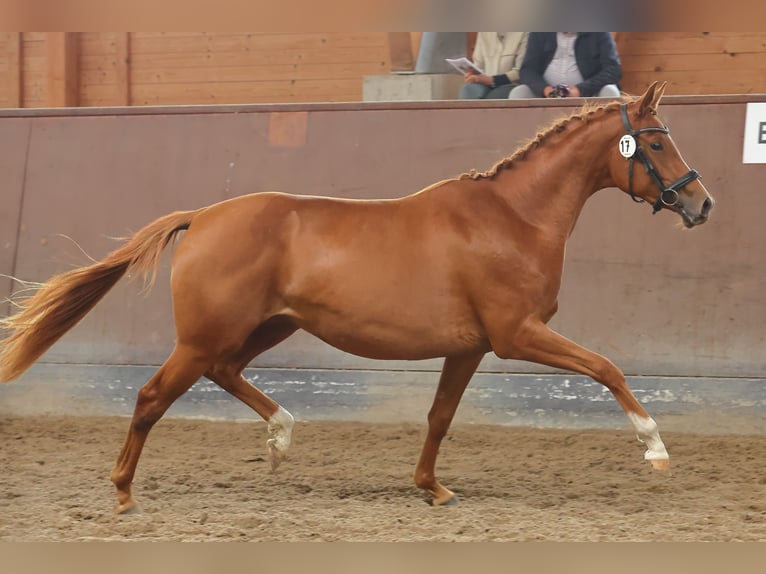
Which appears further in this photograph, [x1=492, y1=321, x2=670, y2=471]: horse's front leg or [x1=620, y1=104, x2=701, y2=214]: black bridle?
[x1=620, y1=104, x2=701, y2=214]: black bridle

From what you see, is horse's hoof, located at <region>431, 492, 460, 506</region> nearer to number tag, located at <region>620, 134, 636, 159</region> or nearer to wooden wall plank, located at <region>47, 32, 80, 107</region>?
number tag, located at <region>620, 134, 636, 159</region>

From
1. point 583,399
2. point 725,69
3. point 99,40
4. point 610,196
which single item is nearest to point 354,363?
point 583,399

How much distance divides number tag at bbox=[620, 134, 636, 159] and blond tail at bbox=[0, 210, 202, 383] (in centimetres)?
184

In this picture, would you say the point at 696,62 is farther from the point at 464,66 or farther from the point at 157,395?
the point at 157,395

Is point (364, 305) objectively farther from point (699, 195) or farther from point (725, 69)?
point (725, 69)

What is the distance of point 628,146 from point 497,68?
11.0ft

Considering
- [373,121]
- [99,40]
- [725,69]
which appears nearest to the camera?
[373,121]

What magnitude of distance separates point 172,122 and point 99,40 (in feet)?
15.6

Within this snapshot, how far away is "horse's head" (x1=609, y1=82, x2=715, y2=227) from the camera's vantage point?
3.69 m

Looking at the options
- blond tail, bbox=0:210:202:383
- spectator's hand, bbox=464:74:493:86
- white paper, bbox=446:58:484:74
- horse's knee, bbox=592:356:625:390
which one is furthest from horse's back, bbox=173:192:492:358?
spectator's hand, bbox=464:74:493:86

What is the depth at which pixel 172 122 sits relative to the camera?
605 centimetres

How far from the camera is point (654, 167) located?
3.76 m

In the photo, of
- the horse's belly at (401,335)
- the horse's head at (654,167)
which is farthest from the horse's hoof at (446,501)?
the horse's head at (654,167)

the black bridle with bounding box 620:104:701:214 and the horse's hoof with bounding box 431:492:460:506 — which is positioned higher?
the black bridle with bounding box 620:104:701:214
